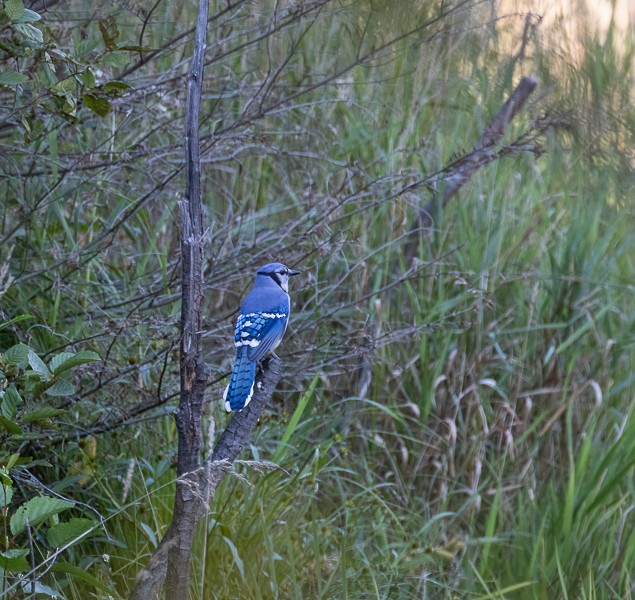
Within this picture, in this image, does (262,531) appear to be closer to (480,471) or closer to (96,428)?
(96,428)

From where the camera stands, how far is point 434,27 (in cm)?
245

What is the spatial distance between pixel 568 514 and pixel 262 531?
3.55 ft

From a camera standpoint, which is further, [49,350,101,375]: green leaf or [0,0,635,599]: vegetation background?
[0,0,635,599]: vegetation background

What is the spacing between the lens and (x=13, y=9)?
78.0 inches

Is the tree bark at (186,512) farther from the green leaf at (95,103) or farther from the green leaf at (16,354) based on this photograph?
the green leaf at (95,103)

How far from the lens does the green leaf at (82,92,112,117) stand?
2.26m

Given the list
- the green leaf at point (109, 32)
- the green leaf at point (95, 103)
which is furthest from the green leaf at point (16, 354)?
the green leaf at point (109, 32)

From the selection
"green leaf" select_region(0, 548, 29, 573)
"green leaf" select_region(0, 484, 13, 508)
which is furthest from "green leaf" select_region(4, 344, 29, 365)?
"green leaf" select_region(0, 548, 29, 573)

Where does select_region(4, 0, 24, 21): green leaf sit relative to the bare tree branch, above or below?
above

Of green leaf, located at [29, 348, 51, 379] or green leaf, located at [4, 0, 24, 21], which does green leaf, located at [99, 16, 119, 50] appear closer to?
green leaf, located at [4, 0, 24, 21]

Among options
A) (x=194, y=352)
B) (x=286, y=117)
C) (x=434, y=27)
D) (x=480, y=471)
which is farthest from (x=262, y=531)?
(x=286, y=117)

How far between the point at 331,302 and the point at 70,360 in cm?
209

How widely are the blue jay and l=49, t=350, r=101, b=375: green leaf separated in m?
0.44

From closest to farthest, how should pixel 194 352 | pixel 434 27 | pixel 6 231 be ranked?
pixel 194 352 < pixel 434 27 < pixel 6 231
